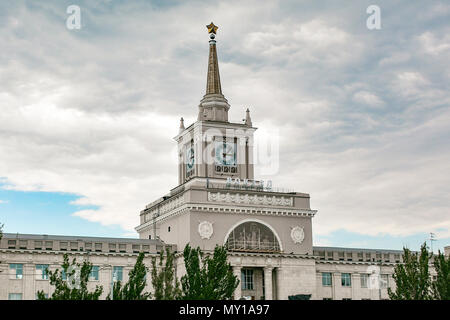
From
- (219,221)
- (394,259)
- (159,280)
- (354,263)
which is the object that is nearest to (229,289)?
(159,280)

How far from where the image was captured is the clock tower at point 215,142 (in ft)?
326

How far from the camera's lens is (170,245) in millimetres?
90688

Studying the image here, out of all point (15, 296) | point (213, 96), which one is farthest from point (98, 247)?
point (213, 96)

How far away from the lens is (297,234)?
3725 inches

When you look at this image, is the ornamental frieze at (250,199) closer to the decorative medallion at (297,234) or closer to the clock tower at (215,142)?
the decorative medallion at (297,234)

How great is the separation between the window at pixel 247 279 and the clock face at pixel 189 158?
18.4 metres

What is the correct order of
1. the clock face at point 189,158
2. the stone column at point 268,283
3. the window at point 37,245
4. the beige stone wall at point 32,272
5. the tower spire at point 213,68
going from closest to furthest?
1. the beige stone wall at point 32,272
2. the window at point 37,245
3. the stone column at point 268,283
4. the clock face at point 189,158
5. the tower spire at point 213,68

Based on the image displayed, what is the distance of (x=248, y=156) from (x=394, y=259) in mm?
25416

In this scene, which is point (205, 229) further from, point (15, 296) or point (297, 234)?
point (15, 296)

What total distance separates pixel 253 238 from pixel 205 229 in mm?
7062

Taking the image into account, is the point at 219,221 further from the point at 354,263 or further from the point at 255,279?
the point at 354,263

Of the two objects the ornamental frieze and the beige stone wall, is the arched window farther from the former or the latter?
the beige stone wall

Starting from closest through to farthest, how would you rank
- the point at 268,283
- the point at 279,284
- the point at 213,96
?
the point at 268,283 → the point at 279,284 → the point at 213,96

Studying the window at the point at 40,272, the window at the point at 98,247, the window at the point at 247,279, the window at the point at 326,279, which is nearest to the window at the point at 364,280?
the window at the point at 326,279
